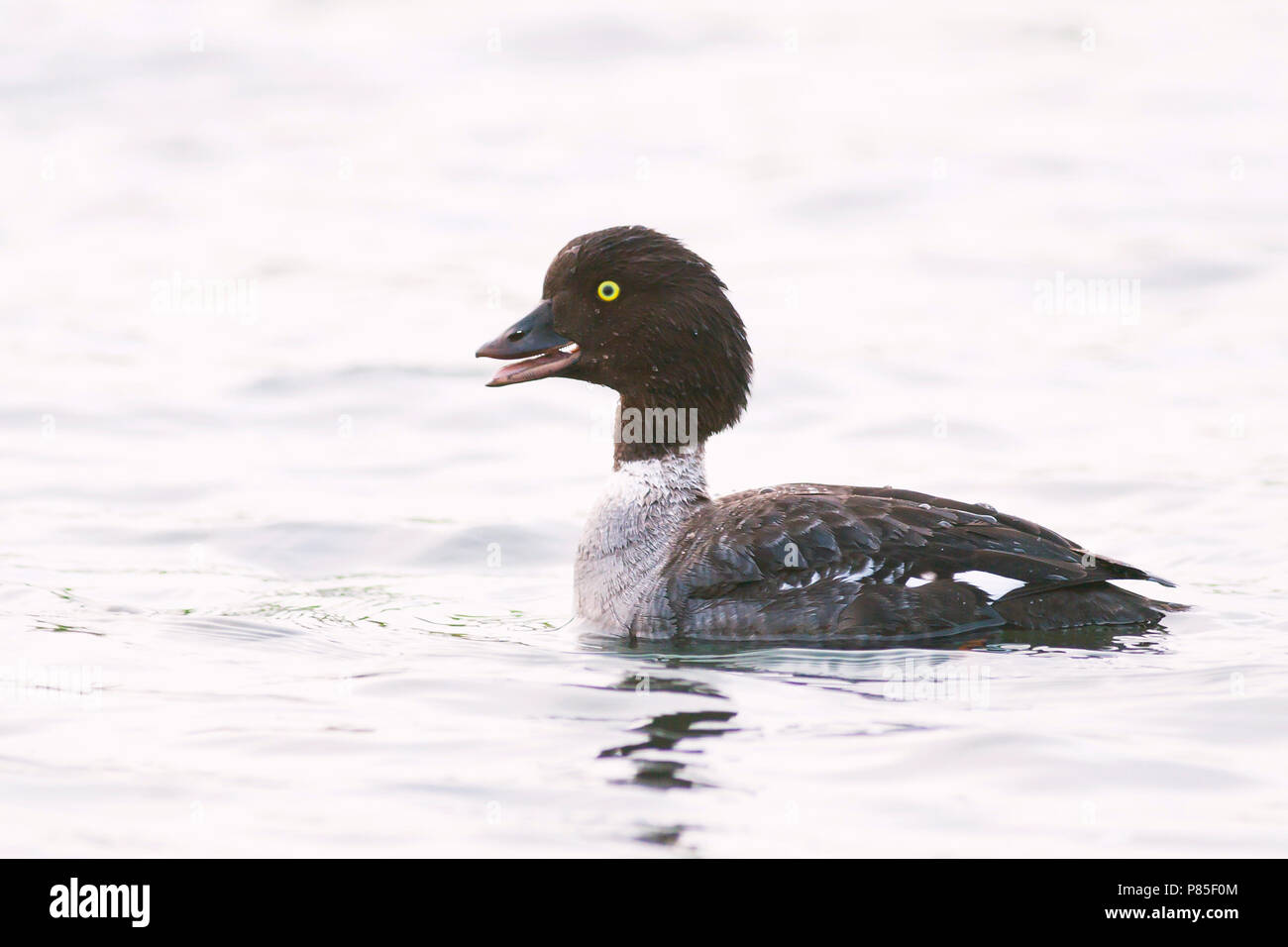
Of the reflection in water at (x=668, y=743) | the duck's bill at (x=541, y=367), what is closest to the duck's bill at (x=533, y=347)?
the duck's bill at (x=541, y=367)

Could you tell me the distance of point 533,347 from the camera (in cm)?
1001

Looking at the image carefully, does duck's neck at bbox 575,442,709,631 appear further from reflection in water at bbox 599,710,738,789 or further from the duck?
reflection in water at bbox 599,710,738,789

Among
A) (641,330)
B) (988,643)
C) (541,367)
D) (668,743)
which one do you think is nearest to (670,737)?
(668,743)

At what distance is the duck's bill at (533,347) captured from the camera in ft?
32.7

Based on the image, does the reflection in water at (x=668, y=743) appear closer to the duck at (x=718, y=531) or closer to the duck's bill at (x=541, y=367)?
the duck at (x=718, y=531)

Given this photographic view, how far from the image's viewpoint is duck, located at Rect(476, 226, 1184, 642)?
29.3ft

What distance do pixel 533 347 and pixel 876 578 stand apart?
231cm

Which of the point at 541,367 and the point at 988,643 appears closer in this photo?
the point at 988,643

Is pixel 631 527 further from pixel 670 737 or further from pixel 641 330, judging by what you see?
pixel 670 737

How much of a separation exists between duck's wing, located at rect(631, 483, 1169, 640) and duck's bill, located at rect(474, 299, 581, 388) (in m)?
1.37

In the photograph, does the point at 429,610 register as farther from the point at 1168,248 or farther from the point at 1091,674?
the point at 1168,248

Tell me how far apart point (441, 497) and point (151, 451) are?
2437mm

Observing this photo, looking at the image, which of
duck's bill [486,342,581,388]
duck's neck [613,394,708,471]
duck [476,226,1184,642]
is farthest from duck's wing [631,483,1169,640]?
duck's bill [486,342,581,388]

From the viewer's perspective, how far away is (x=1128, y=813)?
6785 millimetres
